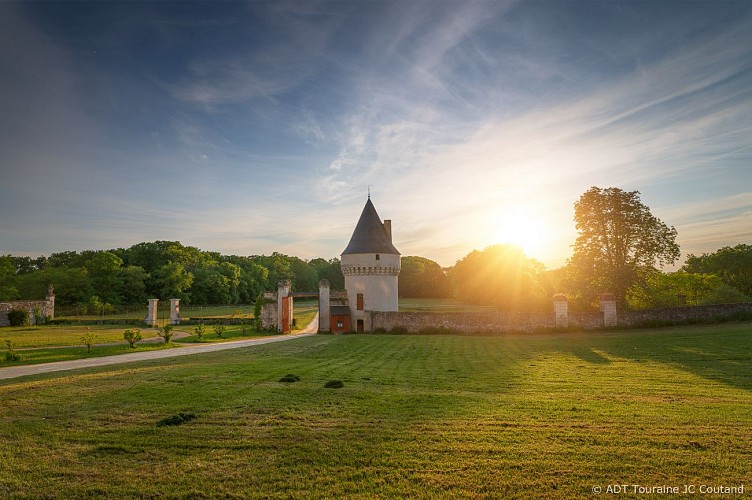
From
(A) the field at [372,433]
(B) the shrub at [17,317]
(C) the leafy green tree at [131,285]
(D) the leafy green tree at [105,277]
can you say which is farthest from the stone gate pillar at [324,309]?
(C) the leafy green tree at [131,285]

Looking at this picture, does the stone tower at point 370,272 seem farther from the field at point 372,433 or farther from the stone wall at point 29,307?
the stone wall at point 29,307

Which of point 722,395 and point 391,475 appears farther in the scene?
point 722,395

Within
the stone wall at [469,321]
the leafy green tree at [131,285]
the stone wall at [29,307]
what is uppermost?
the leafy green tree at [131,285]

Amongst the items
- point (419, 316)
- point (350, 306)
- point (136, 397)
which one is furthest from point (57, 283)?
point (136, 397)

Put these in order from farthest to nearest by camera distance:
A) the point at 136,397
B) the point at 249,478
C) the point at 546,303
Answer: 1. the point at 546,303
2. the point at 136,397
3. the point at 249,478

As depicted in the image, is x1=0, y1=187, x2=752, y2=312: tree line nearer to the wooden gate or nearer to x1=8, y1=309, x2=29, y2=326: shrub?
x1=8, y1=309, x2=29, y2=326: shrub

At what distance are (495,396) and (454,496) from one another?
4.12 meters

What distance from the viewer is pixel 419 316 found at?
26875 mm

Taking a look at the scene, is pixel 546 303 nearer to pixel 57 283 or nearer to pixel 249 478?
pixel 249 478

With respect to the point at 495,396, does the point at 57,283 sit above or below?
above

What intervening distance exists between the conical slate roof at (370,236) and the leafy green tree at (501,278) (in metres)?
24.9

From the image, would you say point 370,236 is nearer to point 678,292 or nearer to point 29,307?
point 678,292

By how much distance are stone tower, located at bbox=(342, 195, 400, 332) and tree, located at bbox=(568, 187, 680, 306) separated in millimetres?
13908

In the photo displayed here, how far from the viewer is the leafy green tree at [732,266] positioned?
155 ft
